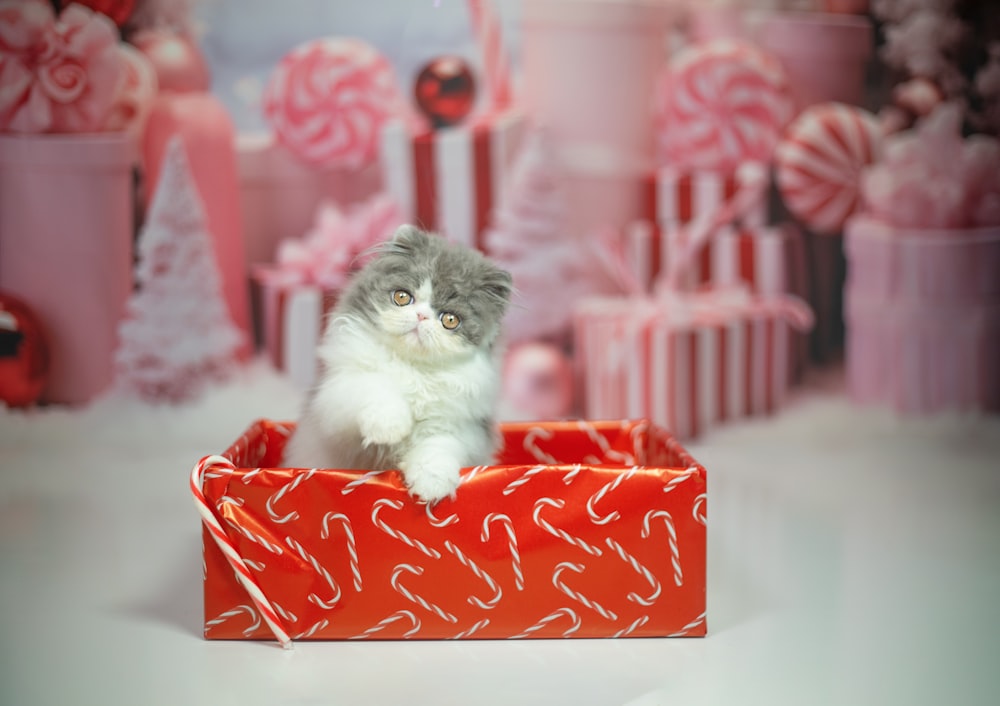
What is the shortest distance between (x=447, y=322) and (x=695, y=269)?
176 centimetres

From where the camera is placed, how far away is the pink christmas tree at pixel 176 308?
2.83 m

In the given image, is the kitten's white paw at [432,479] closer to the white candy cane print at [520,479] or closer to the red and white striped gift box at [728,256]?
the white candy cane print at [520,479]

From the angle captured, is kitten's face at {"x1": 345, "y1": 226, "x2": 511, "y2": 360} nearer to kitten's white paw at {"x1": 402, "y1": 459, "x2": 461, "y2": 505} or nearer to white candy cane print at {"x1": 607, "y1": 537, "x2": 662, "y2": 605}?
kitten's white paw at {"x1": 402, "y1": 459, "x2": 461, "y2": 505}

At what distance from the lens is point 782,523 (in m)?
2.34

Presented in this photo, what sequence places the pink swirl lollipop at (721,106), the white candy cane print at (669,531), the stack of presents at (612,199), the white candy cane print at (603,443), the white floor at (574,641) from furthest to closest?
1. the pink swirl lollipop at (721,106)
2. the stack of presents at (612,199)
3. the white candy cane print at (603,443)
4. the white candy cane print at (669,531)
5. the white floor at (574,641)

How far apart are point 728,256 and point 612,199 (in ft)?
1.41

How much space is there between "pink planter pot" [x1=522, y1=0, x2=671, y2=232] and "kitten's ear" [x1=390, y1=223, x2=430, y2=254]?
1.49 m

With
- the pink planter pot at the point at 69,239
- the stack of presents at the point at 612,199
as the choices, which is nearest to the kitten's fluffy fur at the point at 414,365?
the stack of presents at the point at 612,199

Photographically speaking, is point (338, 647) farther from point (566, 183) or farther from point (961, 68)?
point (961, 68)

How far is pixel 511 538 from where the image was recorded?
1.58 m

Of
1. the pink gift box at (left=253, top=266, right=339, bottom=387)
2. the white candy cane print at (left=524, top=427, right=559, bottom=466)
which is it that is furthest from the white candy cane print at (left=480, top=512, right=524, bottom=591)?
the pink gift box at (left=253, top=266, right=339, bottom=387)

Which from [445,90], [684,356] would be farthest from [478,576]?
[445,90]

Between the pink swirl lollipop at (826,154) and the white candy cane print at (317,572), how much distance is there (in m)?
2.18

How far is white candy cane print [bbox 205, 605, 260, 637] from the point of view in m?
1.60
